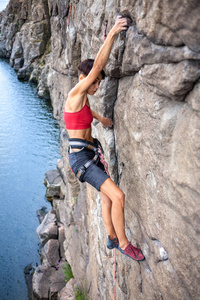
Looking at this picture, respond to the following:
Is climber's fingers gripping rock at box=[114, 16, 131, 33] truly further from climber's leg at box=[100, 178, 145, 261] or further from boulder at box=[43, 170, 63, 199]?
boulder at box=[43, 170, 63, 199]

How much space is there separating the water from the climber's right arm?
11.7 metres

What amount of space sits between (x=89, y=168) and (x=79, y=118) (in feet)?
2.40

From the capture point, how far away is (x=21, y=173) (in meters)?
19.2

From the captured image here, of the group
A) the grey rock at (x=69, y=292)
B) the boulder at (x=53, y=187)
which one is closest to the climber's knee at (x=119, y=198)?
the grey rock at (x=69, y=292)

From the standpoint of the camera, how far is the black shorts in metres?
3.47

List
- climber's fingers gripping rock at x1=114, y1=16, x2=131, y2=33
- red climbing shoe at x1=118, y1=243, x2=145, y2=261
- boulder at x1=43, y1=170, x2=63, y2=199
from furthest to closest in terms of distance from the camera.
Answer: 1. boulder at x1=43, y1=170, x2=63, y2=199
2. red climbing shoe at x1=118, y1=243, x2=145, y2=261
3. climber's fingers gripping rock at x1=114, y1=16, x2=131, y2=33

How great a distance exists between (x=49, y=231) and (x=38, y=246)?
1763 mm

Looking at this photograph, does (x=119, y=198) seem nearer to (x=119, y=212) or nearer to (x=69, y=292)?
(x=119, y=212)

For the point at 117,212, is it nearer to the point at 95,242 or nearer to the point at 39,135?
the point at 95,242

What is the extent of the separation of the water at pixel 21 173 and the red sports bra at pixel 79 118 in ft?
36.3

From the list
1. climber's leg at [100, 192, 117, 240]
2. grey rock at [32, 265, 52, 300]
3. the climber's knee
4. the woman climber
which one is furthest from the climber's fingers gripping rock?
grey rock at [32, 265, 52, 300]

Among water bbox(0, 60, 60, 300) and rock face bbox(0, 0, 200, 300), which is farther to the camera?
water bbox(0, 60, 60, 300)

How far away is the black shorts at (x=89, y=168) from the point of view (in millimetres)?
3474

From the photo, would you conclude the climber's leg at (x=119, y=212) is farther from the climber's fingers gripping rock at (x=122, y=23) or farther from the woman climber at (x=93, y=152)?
the climber's fingers gripping rock at (x=122, y=23)
